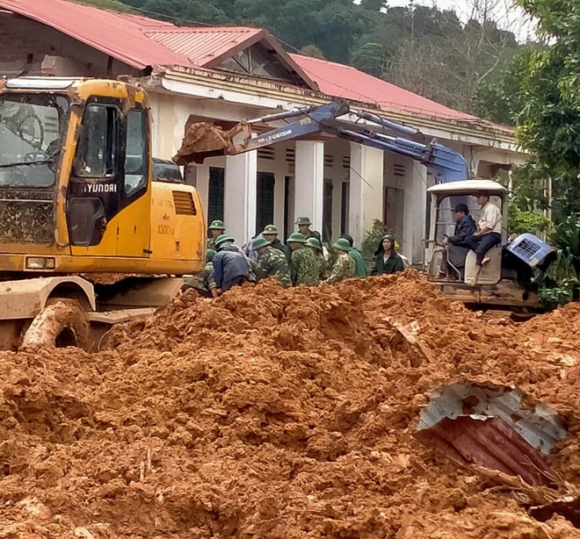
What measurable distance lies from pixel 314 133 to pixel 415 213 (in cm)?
1215

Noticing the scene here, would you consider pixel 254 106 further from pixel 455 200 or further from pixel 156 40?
pixel 455 200

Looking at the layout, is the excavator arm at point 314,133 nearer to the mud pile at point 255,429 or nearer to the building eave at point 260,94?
the building eave at point 260,94

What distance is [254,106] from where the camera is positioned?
2081cm

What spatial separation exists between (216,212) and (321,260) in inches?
286

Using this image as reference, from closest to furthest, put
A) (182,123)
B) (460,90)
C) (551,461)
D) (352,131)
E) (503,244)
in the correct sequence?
(551,461)
(503,244)
(352,131)
(182,123)
(460,90)

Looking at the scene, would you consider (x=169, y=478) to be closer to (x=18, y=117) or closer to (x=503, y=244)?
(x=18, y=117)

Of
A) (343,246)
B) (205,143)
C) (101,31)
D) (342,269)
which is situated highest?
(101,31)

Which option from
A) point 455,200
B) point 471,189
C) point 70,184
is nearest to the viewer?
point 70,184

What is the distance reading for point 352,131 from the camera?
17.4m

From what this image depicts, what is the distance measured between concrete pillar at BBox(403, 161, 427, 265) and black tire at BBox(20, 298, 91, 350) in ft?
65.3

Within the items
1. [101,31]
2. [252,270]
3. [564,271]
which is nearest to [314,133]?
[252,270]

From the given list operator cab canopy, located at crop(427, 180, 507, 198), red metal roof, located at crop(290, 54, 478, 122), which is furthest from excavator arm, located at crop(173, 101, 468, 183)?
red metal roof, located at crop(290, 54, 478, 122)

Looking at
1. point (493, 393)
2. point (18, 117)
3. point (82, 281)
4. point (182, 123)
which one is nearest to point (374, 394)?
point (493, 393)

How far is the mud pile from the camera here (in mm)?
5020
